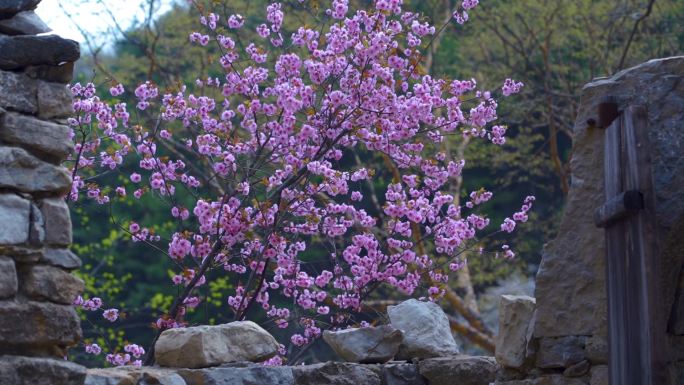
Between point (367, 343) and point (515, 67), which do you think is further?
point (515, 67)

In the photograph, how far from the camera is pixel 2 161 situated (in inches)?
119

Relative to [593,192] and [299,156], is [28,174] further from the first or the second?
[299,156]

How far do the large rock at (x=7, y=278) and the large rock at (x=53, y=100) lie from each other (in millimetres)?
475

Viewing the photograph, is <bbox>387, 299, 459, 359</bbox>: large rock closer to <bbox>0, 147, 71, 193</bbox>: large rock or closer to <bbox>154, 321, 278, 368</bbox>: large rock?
<bbox>154, 321, 278, 368</bbox>: large rock

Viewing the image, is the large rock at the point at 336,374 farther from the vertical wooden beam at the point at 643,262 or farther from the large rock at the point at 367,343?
the vertical wooden beam at the point at 643,262

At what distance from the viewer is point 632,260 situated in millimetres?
3385

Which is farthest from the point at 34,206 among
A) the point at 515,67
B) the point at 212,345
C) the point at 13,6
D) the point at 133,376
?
the point at 515,67

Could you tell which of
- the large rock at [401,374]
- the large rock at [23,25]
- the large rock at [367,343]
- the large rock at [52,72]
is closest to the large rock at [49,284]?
the large rock at [52,72]

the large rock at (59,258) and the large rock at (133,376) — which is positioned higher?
the large rock at (59,258)

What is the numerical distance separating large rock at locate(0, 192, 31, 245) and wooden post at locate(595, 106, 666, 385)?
6.18ft

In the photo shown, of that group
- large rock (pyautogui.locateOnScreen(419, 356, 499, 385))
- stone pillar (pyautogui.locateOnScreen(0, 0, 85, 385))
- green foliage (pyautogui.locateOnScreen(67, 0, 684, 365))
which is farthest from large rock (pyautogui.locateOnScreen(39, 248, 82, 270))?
green foliage (pyautogui.locateOnScreen(67, 0, 684, 365))

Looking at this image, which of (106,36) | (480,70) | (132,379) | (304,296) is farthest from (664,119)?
(480,70)

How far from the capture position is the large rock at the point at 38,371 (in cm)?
293

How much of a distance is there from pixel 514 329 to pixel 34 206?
1.95m
